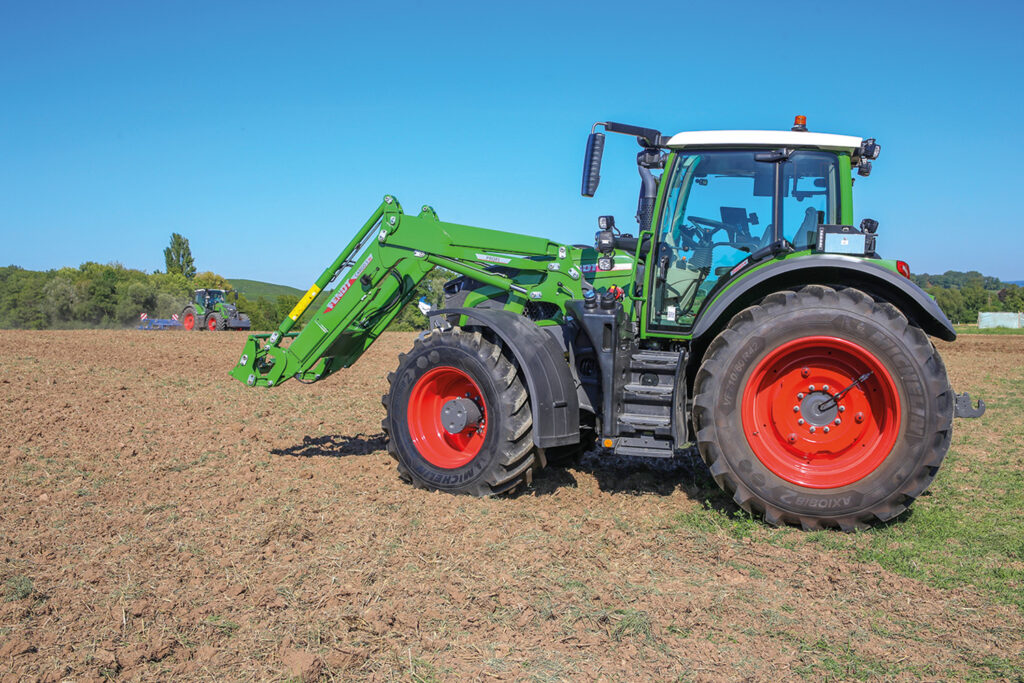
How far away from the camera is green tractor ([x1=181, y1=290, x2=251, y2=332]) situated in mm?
33812

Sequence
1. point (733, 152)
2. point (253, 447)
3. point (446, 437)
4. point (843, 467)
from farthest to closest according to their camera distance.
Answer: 1. point (253, 447)
2. point (446, 437)
3. point (733, 152)
4. point (843, 467)

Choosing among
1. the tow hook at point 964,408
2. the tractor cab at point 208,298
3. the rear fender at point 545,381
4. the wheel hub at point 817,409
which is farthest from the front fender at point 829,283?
the tractor cab at point 208,298

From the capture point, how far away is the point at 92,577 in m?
4.29

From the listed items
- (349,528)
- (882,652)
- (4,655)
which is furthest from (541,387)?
(4,655)

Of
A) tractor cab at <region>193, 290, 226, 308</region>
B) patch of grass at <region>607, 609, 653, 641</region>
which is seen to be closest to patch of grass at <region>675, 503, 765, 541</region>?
patch of grass at <region>607, 609, 653, 641</region>

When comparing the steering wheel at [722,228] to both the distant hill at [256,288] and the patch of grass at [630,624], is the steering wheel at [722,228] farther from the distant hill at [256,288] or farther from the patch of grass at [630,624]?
the distant hill at [256,288]

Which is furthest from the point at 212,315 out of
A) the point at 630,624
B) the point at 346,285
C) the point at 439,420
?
the point at 630,624

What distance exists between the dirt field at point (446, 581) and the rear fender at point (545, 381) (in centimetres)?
62

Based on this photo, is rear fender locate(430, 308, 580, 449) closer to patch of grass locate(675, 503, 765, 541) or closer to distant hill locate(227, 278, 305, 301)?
patch of grass locate(675, 503, 765, 541)

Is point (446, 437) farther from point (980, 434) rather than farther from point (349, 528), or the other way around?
point (980, 434)

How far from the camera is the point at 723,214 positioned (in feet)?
18.9

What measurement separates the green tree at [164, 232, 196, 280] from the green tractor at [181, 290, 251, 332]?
200 feet

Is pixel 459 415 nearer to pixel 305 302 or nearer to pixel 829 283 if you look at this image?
pixel 305 302

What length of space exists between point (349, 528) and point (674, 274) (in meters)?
3.05
